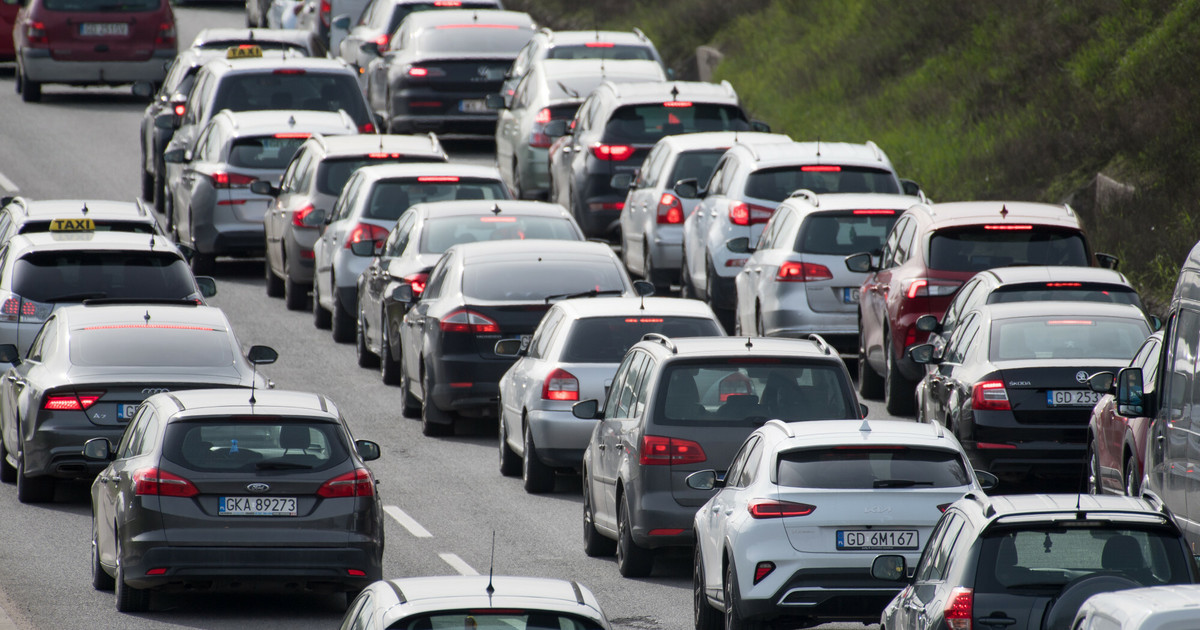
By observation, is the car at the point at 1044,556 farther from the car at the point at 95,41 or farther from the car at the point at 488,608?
the car at the point at 95,41

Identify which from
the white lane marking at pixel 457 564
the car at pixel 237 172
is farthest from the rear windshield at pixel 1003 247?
the car at pixel 237 172

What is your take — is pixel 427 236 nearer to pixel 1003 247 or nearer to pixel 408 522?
pixel 1003 247

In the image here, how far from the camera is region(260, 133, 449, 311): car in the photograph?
1029 inches

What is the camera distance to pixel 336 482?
43.6 feet

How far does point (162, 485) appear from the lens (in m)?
13.1

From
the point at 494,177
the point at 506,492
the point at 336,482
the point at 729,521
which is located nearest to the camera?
the point at 729,521

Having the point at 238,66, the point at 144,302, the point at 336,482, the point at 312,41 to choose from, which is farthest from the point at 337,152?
the point at 312,41

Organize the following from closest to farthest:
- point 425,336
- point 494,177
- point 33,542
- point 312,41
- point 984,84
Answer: point 33,542, point 425,336, point 494,177, point 984,84, point 312,41

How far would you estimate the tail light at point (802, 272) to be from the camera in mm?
21406

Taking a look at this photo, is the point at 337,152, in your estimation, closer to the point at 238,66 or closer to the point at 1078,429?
the point at 238,66

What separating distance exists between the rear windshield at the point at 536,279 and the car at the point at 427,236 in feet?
6.47

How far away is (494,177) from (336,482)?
11.4 m

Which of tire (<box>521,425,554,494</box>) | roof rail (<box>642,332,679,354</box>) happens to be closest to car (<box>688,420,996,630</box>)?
roof rail (<box>642,332,679,354</box>)

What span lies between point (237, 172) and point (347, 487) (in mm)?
15532
